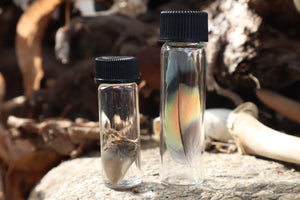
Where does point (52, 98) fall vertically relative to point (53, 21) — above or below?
below

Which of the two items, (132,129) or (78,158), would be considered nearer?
(132,129)

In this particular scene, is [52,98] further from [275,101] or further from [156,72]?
[275,101]

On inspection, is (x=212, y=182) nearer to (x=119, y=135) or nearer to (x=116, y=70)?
(x=119, y=135)

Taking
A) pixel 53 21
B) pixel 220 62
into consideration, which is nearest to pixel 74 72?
pixel 53 21

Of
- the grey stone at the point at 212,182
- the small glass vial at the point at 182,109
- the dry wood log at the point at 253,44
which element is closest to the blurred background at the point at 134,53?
the dry wood log at the point at 253,44

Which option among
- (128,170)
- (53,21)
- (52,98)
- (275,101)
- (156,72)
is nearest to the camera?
(128,170)

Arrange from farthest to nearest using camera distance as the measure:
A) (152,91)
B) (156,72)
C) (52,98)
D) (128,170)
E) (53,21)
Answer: (53,21), (52,98), (152,91), (156,72), (128,170)

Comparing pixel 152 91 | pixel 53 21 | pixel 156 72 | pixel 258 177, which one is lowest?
pixel 258 177
